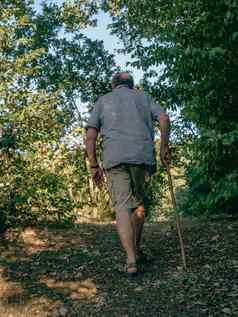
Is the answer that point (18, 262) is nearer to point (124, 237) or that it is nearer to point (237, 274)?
point (124, 237)

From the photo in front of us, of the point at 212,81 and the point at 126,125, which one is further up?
the point at 212,81

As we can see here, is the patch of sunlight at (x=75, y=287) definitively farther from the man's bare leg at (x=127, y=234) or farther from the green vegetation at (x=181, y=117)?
the green vegetation at (x=181, y=117)

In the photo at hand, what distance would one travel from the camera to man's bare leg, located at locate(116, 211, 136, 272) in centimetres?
500

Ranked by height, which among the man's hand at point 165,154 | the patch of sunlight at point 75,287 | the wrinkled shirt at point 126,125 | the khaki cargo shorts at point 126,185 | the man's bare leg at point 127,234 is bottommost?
the patch of sunlight at point 75,287

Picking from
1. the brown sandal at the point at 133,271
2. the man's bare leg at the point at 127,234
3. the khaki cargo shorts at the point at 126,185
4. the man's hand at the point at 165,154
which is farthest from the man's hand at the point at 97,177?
the brown sandal at the point at 133,271

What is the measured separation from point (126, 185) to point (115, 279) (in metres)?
1.01

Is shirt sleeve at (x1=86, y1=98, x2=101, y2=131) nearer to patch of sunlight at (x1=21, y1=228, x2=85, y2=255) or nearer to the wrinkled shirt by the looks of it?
the wrinkled shirt

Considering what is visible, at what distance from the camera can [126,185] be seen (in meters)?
5.19

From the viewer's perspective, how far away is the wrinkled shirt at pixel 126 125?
5.19 meters

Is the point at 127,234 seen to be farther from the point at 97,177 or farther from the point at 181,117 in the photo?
the point at 181,117

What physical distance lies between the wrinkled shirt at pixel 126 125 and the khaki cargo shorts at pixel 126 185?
0.09 metres

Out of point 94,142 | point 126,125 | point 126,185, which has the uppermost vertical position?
point 126,125

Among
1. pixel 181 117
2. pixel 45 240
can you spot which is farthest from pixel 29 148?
pixel 181 117

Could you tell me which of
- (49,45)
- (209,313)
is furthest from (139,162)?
(49,45)
